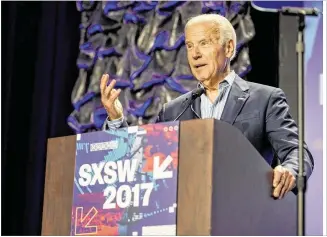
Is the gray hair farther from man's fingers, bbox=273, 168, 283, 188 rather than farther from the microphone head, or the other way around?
man's fingers, bbox=273, 168, 283, 188

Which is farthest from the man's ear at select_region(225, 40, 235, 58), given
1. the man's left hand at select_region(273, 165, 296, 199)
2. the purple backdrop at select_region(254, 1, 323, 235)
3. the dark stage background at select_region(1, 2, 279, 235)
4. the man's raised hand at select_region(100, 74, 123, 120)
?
the dark stage background at select_region(1, 2, 279, 235)

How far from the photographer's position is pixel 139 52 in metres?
3.52

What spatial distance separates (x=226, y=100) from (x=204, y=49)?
0.50 ft

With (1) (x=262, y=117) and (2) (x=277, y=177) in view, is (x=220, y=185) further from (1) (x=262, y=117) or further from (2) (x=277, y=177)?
(1) (x=262, y=117)

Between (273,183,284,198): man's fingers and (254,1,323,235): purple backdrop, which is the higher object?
(254,1,323,235): purple backdrop

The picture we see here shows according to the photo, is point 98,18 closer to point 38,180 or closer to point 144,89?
point 144,89

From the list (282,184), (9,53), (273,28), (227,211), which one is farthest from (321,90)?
(9,53)

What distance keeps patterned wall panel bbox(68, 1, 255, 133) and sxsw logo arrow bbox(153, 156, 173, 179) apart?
158 centimetres

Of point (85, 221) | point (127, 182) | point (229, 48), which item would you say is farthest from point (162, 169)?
point (229, 48)

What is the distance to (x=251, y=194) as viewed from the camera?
1.67m

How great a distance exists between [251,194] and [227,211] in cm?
9

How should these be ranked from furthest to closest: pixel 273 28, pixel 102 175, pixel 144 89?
pixel 144 89 < pixel 273 28 < pixel 102 175

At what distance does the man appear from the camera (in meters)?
1.97

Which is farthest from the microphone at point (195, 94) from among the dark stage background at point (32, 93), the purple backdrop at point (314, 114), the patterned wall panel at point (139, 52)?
the dark stage background at point (32, 93)
